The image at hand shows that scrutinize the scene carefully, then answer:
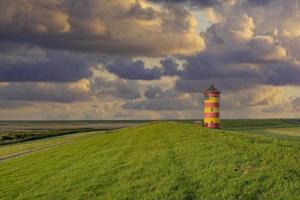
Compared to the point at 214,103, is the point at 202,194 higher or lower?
lower

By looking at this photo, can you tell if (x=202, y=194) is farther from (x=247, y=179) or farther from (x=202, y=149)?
(x=202, y=149)

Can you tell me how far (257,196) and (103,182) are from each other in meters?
6.62

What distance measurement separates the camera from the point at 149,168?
62.0ft

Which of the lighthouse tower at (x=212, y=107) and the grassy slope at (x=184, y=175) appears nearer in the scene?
the grassy slope at (x=184, y=175)

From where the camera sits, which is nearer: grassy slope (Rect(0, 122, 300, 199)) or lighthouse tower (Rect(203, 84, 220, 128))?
grassy slope (Rect(0, 122, 300, 199))

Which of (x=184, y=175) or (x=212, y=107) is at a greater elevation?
(x=212, y=107)

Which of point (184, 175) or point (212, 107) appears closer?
point (184, 175)

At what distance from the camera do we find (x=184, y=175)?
659 inches

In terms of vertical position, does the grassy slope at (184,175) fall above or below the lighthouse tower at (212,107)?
below

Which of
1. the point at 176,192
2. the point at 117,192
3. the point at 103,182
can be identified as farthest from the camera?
the point at 103,182

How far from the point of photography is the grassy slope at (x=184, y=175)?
14.4 meters

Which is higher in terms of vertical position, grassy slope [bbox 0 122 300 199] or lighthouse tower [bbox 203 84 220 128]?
lighthouse tower [bbox 203 84 220 128]

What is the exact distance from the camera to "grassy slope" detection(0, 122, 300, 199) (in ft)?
47.1

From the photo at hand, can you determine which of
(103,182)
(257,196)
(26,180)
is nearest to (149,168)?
(103,182)
